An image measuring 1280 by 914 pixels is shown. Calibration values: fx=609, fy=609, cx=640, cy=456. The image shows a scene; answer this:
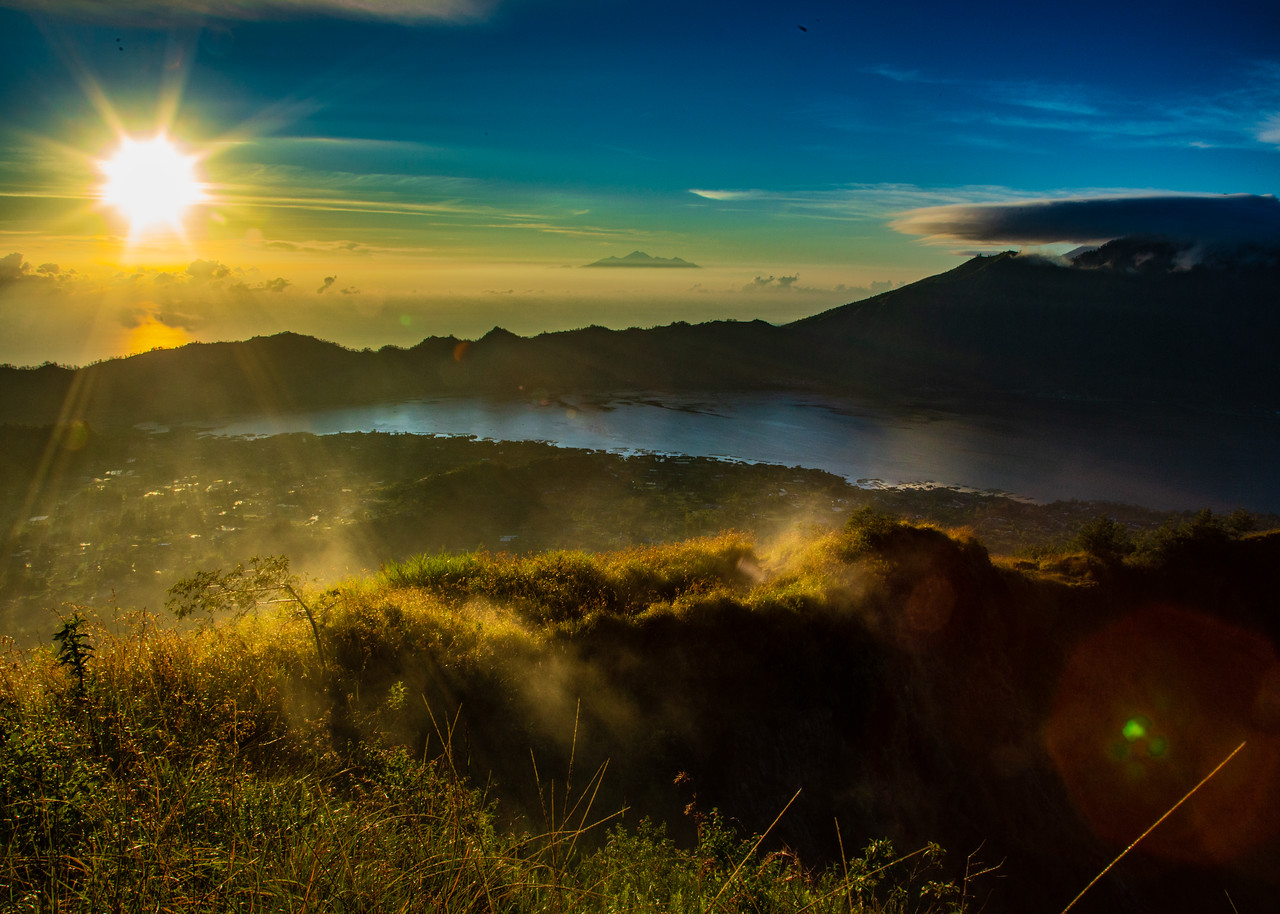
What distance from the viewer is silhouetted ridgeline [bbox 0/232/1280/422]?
55500 mm

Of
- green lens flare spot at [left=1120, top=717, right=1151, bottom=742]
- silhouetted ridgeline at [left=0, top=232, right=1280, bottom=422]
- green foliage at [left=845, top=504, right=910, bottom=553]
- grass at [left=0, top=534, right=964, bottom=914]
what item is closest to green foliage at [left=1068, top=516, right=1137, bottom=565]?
green lens flare spot at [left=1120, top=717, right=1151, bottom=742]

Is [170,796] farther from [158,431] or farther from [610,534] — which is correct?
[158,431]

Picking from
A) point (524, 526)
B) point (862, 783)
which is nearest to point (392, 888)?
point (862, 783)

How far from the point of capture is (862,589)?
8.91 meters

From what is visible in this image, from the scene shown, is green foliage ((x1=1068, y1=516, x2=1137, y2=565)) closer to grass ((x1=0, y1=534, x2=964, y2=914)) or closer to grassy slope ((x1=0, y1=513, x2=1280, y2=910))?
grassy slope ((x1=0, y1=513, x2=1280, y2=910))

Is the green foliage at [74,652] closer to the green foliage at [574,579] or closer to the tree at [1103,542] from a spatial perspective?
the green foliage at [574,579]

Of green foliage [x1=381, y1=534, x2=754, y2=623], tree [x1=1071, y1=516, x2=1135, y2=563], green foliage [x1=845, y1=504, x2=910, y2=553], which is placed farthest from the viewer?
tree [x1=1071, y1=516, x2=1135, y2=563]

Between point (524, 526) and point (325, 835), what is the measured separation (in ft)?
65.7

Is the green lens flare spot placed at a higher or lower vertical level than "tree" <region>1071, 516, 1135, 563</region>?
lower

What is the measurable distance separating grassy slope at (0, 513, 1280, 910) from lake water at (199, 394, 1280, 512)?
964 inches

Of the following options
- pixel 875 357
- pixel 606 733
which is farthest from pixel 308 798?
pixel 875 357

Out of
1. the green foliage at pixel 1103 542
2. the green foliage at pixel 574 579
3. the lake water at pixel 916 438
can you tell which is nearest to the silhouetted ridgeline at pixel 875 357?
the lake water at pixel 916 438

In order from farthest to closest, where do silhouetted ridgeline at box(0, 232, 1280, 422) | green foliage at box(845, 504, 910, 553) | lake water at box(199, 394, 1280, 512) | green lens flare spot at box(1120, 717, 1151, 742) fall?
silhouetted ridgeline at box(0, 232, 1280, 422)
lake water at box(199, 394, 1280, 512)
green lens flare spot at box(1120, 717, 1151, 742)
green foliage at box(845, 504, 910, 553)

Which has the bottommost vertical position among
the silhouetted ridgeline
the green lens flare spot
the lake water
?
the green lens flare spot
